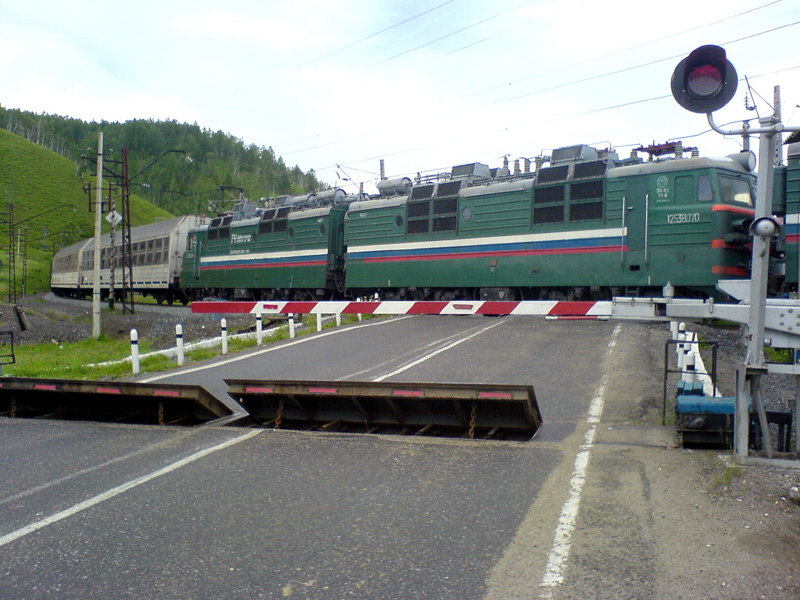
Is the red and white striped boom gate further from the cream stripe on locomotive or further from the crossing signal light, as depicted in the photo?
the cream stripe on locomotive

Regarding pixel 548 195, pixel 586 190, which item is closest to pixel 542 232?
pixel 548 195

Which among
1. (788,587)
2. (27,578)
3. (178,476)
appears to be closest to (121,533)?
(27,578)

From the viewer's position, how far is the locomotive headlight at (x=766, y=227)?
5.49m

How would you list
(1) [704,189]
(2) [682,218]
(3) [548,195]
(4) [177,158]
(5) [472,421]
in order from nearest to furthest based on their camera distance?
(5) [472,421] < (1) [704,189] < (2) [682,218] < (3) [548,195] < (4) [177,158]

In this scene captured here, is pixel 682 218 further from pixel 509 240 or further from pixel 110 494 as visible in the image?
pixel 110 494

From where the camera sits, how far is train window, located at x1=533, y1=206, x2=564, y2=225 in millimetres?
16469

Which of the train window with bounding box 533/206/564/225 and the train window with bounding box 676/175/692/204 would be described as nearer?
the train window with bounding box 676/175/692/204

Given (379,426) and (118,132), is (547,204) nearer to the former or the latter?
(379,426)

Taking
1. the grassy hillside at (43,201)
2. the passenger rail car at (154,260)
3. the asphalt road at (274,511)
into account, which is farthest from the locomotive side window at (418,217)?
the grassy hillside at (43,201)

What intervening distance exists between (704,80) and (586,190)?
1022 cm

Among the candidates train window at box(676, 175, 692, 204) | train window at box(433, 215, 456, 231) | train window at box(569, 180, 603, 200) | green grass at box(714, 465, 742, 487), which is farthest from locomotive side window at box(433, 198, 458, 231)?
green grass at box(714, 465, 742, 487)

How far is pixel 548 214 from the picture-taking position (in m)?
16.7

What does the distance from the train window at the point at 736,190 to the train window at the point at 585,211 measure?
8.40 ft

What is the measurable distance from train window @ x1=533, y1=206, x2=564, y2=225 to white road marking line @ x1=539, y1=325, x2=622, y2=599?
9.04 metres
